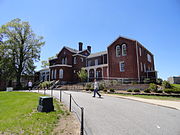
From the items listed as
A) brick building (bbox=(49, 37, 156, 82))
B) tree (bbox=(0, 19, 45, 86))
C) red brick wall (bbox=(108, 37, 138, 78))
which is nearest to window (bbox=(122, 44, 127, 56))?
brick building (bbox=(49, 37, 156, 82))

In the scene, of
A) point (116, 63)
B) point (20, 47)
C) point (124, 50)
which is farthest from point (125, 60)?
point (20, 47)

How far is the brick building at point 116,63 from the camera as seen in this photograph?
870 inches

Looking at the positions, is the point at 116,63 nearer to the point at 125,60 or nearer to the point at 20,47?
the point at 125,60

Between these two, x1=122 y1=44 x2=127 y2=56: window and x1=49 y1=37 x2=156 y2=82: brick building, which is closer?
x1=49 y1=37 x2=156 y2=82: brick building

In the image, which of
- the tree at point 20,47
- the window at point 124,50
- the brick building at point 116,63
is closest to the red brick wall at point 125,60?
the brick building at point 116,63

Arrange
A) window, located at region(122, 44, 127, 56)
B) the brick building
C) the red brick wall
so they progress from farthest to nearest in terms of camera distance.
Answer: window, located at region(122, 44, 127, 56)
the brick building
the red brick wall

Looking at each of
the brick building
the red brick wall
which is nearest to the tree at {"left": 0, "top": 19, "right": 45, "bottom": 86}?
the brick building

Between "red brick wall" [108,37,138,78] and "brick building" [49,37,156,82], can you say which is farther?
"brick building" [49,37,156,82]

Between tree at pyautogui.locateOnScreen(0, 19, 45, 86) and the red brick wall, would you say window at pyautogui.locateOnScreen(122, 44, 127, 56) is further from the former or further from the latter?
tree at pyautogui.locateOnScreen(0, 19, 45, 86)

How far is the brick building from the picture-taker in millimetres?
22109

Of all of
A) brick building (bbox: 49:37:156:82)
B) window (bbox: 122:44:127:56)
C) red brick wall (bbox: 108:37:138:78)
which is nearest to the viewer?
red brick wall (bbox: 108:37:138:78)

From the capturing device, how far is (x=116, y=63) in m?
24.3

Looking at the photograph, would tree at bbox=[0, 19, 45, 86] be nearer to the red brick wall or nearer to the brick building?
the brick building

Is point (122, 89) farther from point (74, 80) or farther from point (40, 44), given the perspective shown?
point (40, 44)
